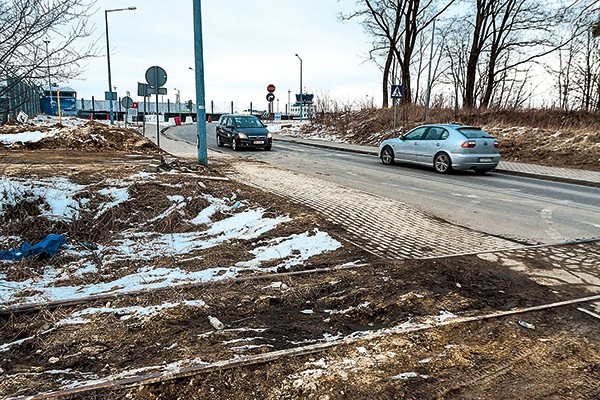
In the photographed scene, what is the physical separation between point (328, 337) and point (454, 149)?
38.8ft

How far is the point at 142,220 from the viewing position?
741cm

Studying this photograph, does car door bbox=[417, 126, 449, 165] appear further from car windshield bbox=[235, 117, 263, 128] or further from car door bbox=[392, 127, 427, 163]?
car windshield bbox=[235, 117, 263, 128]

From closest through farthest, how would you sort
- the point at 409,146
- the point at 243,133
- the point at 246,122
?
the point at 409,146 < the point at 243,133 < the point at 246,122

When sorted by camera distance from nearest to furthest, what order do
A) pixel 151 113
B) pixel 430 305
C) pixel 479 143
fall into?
pixel 430 305 < pixel 479 143 < pixel 151 113

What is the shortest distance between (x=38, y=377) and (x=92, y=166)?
8380mm

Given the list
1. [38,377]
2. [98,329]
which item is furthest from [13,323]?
[38,377]

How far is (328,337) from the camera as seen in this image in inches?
138

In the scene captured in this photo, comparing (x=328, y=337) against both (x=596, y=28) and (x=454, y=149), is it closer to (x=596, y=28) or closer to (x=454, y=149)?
(x=454, y=149)

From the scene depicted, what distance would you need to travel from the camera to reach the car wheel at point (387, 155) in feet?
54.7

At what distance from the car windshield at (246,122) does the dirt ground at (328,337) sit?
53.2 feet

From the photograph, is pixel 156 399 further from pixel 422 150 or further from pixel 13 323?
pixel 422 150

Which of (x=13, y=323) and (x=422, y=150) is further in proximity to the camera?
(x=422, y=150)

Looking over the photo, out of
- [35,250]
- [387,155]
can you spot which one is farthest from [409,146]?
[35,250]

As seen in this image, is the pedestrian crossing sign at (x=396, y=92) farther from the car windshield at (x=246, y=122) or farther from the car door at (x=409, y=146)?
the car windshield at (x=246, y=122)
